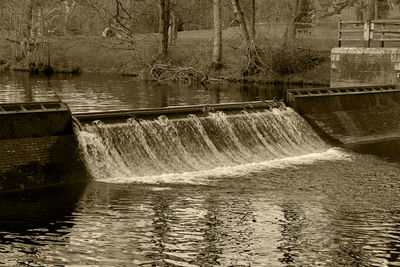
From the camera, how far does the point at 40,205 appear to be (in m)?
14.6

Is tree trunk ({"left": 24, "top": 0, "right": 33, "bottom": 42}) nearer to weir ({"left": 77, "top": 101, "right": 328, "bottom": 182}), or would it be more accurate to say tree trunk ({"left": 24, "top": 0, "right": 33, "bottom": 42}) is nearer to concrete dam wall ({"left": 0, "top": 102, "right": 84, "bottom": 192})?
weir ({"left": 77, "top": 101, "right": 328, "bottom": 182})

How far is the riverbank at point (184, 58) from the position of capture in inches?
1595

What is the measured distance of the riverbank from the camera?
40.5 m

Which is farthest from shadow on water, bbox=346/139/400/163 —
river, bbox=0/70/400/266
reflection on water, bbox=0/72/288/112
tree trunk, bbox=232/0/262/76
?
tree trunk, bbox=232/0/262/76

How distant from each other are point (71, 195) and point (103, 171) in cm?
194

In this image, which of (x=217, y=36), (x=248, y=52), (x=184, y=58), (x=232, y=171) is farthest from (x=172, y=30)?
(x=232, y=171)

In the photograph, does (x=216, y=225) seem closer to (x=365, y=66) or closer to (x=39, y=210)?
(x=39, y=210)

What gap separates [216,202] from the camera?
1505 centimetres


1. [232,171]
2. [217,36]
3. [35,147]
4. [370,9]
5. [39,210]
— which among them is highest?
[370,9]

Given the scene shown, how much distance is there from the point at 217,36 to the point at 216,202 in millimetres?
28010

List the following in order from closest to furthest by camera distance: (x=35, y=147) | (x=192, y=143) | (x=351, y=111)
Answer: (x=35, y=147) → (x=192, y=143) → (x=351, y=111)

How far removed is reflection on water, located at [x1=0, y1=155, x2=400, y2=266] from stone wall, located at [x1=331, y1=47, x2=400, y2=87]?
11921 mm

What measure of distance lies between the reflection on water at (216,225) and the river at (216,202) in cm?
2

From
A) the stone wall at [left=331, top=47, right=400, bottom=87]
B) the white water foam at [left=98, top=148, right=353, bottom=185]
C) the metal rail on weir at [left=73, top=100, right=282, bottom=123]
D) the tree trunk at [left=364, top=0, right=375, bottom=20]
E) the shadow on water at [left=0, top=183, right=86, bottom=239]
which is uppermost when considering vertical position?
the tree trunk at [left=364, top=0, right=375, bottom=20]
